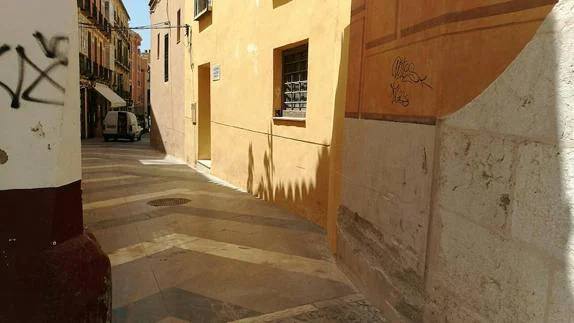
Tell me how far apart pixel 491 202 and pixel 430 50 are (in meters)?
1.13

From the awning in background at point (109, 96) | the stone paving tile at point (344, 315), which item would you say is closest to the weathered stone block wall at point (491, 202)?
the stone paving tile at point (344, 315)

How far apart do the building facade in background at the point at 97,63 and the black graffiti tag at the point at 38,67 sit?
22.8m

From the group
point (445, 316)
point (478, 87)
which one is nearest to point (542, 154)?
point (478, 87)

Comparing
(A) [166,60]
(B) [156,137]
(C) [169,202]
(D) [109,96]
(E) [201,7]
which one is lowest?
(C) [169,202]

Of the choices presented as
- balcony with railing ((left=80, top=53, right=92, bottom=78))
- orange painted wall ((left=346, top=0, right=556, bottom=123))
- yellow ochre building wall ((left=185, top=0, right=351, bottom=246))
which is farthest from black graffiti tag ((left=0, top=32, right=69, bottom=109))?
balcony with railing ((left=80, top=53, right=92, bottom=78))

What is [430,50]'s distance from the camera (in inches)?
117

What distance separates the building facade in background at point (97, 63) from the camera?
2812 centimetres

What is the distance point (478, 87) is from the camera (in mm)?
2508

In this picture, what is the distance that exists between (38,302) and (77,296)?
18cm

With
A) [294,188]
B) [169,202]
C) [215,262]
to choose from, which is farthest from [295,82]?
[215,262]

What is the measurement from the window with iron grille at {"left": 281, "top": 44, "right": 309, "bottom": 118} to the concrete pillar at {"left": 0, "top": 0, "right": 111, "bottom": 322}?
5.02 meters

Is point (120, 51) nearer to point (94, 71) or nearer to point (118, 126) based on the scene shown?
point (94, 71)

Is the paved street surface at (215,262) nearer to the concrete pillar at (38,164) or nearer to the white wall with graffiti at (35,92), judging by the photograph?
the concrete pillar at (38,164)

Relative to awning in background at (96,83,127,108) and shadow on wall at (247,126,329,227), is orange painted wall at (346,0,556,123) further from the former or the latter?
awning in background at (96,83,127,108)
